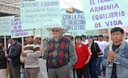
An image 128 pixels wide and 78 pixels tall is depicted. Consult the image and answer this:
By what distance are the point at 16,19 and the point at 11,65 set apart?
1.41 metres

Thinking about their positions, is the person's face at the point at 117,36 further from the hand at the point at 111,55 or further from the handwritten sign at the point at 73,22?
the handwritten sign at the point at 73,22

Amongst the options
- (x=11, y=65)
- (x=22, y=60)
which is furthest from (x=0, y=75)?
(x=22, y=60)

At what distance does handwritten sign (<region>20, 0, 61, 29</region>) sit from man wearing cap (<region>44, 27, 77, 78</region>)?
0.92 meters

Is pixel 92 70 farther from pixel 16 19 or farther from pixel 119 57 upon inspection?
pixel 119 57

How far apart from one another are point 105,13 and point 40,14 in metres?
2.83

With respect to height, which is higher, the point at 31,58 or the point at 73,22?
the point at 73,22

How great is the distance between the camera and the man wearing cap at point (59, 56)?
251 inches

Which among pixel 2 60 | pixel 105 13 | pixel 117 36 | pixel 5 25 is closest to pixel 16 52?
pixel 2 60

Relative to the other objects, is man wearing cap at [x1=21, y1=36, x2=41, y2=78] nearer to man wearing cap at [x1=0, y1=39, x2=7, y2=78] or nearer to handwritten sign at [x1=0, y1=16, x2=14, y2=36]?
man wearing cap at [x1=0, y1=39, x2=7, y2=78]

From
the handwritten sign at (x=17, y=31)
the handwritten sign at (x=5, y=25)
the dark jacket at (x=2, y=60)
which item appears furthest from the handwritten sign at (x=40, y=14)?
the dark jacket at (x=2, y=60)

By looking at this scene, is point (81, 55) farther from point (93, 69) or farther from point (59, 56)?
point (59, 56)

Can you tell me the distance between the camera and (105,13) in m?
5.13

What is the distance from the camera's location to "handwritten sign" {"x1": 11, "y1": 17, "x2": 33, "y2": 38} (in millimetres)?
8867

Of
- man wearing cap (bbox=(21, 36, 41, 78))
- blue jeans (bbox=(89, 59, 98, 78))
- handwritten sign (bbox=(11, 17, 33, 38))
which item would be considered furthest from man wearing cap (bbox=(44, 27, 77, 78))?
blue jeans (bbox=(89, 59, 98, 78))
